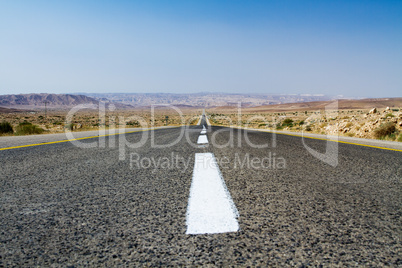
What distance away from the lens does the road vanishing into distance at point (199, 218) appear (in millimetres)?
1165

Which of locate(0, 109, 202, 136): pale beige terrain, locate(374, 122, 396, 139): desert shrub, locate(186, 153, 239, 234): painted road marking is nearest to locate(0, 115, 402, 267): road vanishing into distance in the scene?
locate(186, 153, 239, 234): painted road marking

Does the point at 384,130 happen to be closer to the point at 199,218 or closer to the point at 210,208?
the point at 210,208

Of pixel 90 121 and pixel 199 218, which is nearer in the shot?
pixel 199 218

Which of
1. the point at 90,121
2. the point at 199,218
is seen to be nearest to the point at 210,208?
the point at 199,218

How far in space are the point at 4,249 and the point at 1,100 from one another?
23211 centimetres

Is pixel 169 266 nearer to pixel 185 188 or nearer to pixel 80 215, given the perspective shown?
pixel 80 215

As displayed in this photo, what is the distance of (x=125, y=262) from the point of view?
1123 mm

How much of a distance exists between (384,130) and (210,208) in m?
12.9

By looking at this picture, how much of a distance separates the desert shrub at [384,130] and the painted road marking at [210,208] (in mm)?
11911

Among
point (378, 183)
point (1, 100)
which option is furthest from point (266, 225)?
point (1, 100)

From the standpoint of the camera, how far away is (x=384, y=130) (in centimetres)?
1160

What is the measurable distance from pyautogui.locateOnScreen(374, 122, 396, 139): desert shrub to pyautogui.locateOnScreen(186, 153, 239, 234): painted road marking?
39.1 ft

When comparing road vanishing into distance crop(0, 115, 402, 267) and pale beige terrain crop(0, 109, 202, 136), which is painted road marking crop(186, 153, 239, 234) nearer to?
road vanishing into distance crop(0, 115, 402, 267)

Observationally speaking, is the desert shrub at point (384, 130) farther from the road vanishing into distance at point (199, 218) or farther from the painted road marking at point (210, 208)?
the painted road marking at point (210, 208)
